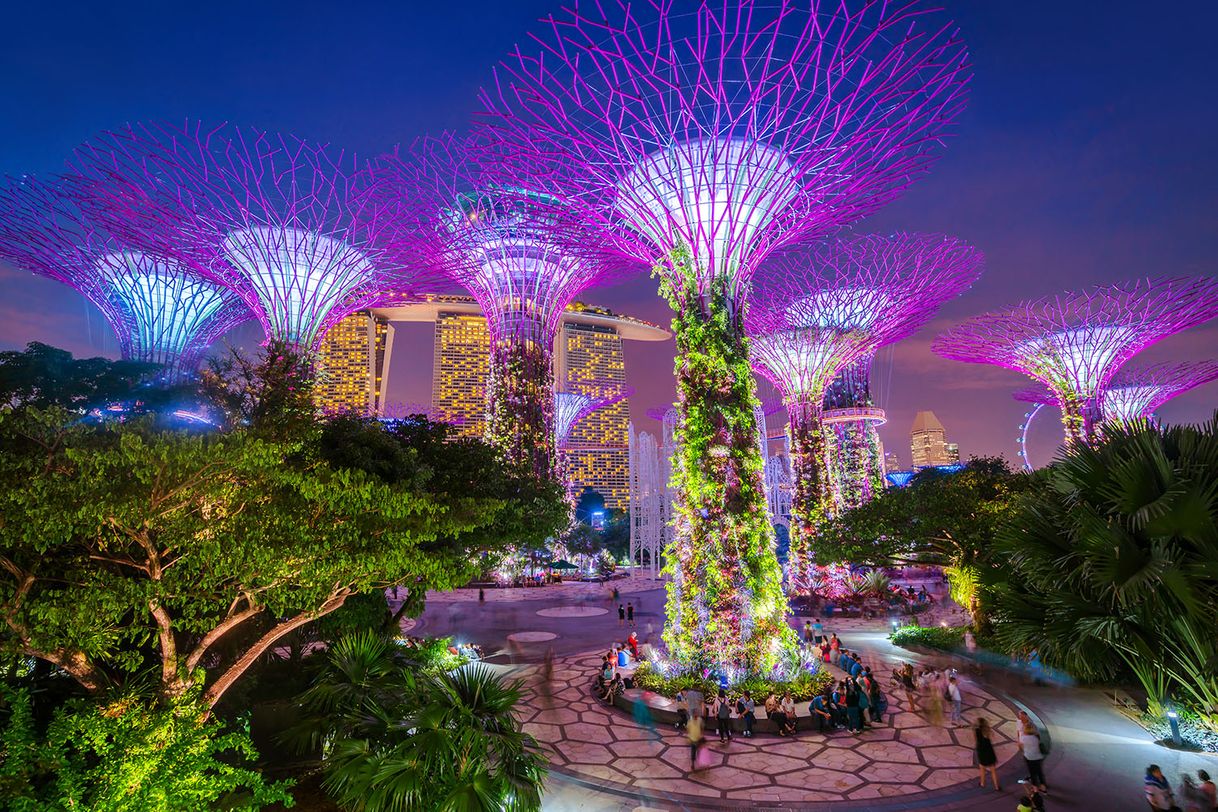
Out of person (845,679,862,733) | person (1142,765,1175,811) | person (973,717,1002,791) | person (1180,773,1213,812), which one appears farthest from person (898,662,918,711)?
person (1142,765,1175,811)

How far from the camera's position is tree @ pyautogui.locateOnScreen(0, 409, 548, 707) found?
17.8 ft

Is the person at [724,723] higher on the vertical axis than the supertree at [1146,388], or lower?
lower

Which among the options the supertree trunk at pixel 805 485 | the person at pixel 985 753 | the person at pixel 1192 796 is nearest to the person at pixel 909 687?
the person at pixel 985 753

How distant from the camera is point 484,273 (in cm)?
2866

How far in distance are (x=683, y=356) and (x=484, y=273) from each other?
662 inches

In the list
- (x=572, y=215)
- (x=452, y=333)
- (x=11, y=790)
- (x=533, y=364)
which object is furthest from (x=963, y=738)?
(x=452, y=333)

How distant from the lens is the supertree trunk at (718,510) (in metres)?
13.2

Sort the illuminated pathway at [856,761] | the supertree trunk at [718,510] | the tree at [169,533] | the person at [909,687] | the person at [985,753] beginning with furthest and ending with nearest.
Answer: the supertree trunk at [718,510] → the person at [909,687] → the person at [985,753] → the illuminated pathway at [856,761] → the tree at [169,533]

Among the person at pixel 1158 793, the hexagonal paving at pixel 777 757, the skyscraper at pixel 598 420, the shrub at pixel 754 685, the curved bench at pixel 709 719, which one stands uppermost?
the skyscraper at pixel 598 420

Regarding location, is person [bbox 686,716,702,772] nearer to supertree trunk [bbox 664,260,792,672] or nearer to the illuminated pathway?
the illuminated pathway

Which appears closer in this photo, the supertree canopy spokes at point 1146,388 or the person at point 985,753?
the person at point 985,753

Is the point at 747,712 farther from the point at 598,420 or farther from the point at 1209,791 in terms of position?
the point at 598,420

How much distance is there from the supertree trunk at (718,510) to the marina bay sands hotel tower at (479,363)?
82.6m

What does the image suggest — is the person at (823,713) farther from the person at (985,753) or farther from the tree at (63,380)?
the tree at (63,380)
